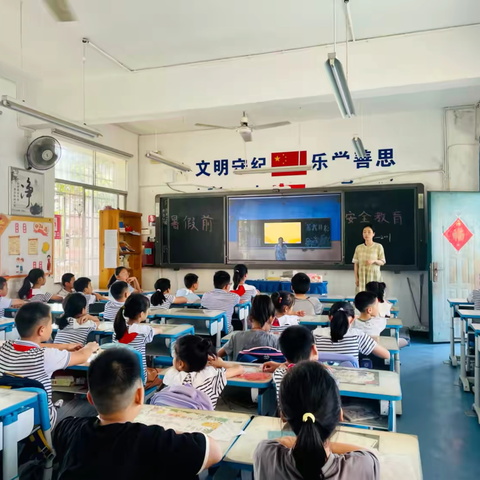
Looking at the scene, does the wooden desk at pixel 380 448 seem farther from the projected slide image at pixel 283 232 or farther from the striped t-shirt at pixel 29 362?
the projected slide image at pixel 283 232

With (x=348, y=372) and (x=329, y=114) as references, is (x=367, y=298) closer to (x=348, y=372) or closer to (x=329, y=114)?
(x=348, y=372)

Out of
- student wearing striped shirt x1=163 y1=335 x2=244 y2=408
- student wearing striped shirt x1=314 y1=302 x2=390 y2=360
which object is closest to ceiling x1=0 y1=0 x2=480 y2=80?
student wearing striped shirt x1=314 y1=302 x2=390 y2=360

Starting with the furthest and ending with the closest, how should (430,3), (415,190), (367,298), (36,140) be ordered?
(415,190) < (36,140) < (430,3) < (367,298)

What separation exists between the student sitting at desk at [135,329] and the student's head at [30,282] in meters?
2.62

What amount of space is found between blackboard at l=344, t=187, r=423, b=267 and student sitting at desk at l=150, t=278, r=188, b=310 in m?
3.15

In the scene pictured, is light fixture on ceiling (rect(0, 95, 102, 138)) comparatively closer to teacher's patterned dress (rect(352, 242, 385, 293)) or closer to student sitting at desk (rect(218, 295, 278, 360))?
student sitting at desk (rect(218, 295, 278, 360))

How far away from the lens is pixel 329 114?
680 centimetres

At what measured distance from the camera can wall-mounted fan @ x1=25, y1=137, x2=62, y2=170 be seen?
558cm

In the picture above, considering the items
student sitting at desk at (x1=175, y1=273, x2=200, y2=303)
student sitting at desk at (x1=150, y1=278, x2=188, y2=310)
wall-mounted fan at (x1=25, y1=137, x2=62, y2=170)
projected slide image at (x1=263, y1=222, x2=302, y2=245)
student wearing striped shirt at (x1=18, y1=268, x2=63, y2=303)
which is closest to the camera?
student sitting at desk at (x1=150, y1=278, x2=188, y2=310)

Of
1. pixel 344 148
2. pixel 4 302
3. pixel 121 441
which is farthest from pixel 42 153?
pixel 121 441

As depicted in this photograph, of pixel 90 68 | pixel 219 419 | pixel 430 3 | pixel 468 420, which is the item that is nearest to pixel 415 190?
pixel 430 3

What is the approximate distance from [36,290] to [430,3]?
17.0ft

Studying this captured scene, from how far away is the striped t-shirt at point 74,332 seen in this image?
301 centimetres

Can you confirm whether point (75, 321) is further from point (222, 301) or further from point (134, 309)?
point (222, 301)
